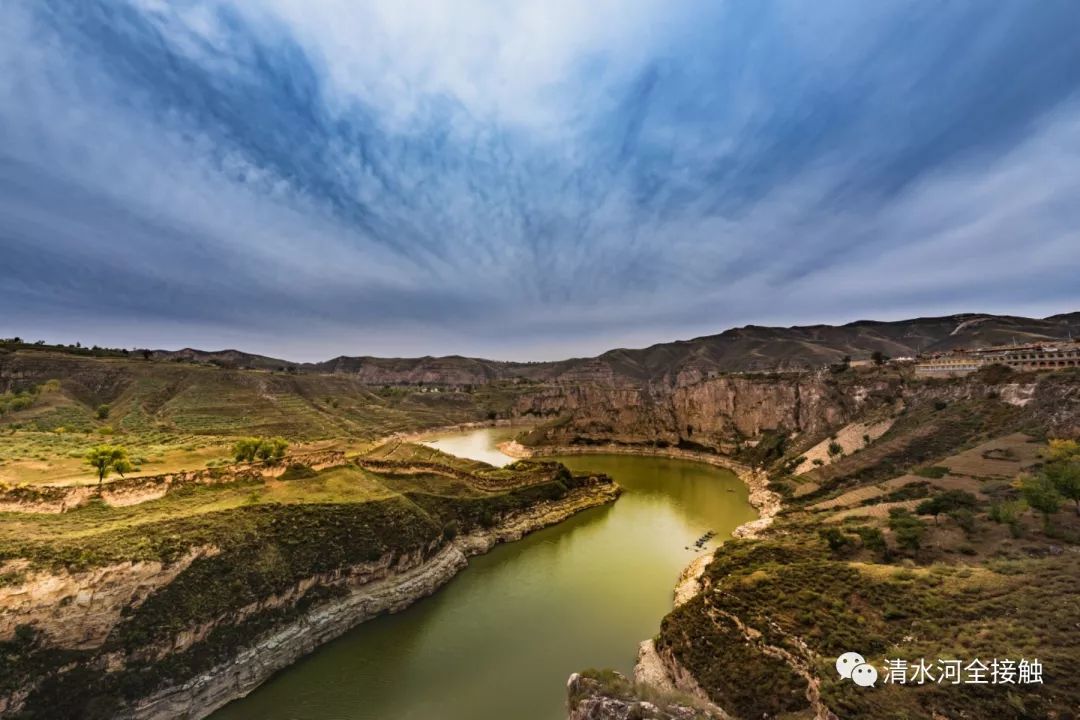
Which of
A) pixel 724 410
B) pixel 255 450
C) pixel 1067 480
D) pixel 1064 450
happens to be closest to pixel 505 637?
pixel 255 450

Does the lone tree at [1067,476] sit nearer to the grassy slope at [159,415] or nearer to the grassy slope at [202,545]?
the grassy slope at [202,545]

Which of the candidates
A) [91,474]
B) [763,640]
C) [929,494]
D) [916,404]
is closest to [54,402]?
[91,474]

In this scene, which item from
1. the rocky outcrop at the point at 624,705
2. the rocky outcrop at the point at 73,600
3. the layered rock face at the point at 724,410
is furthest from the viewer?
the layered rock face at the point at 724,410

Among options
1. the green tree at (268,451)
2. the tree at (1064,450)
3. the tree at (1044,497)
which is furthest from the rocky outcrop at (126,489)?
the tree at (1064,450)

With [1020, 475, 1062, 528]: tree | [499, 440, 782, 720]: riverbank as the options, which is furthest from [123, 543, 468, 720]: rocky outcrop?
[1020, 475, 1062, 528]: tree

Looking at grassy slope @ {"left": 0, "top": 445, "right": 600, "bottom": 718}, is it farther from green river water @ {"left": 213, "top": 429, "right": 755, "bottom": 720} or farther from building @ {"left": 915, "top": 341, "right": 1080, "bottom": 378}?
building @ {"left": 915, "top": 341, "right": 1080, "bottom": 378}

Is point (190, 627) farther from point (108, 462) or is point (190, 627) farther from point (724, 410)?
point (724, 410)

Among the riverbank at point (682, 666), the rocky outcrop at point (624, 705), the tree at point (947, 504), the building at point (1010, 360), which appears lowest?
the riverbank at point (682, 666)
